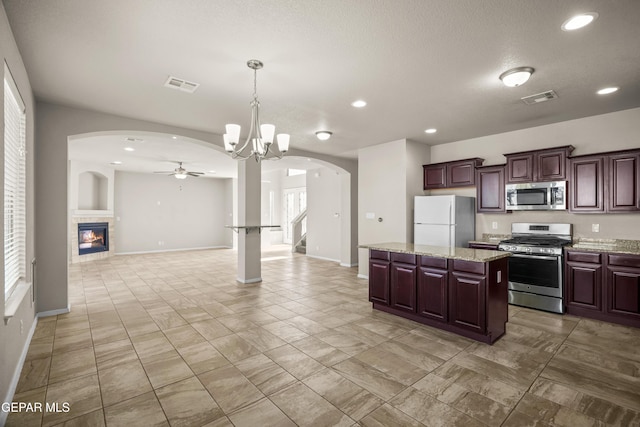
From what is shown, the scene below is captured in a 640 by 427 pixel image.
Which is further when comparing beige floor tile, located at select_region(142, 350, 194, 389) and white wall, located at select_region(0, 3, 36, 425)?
beige floor tile, located at select_region(142, 350, 194, 389)

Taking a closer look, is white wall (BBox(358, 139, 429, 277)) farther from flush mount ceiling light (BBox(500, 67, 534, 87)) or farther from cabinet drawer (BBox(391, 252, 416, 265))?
flush mount ceiling light (BBox(500, 67, 534, 87))

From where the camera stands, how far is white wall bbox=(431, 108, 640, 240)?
4094mm

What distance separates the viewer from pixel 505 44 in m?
2.53

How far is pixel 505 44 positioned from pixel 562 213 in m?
3.24

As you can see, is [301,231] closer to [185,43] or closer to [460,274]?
[460,274]

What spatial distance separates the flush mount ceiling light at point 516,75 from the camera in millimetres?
2928

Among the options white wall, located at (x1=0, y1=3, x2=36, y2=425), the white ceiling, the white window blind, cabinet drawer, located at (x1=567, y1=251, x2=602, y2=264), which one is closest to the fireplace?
white wall, located at (x1=0, y1=3, x2=36, y2=425)

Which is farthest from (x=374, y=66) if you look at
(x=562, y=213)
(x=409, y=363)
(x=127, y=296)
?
(x=127, y=296)

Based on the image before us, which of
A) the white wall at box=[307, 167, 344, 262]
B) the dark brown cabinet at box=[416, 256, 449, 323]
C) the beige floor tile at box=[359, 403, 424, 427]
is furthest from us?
the white wall at box=[307, 167, 344, 262]

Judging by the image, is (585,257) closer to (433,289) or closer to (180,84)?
(433,289)

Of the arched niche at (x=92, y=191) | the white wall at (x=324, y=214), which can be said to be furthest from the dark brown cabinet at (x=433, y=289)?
the arched niche at (x=92, y=191)

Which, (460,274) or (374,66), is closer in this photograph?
(374,66)

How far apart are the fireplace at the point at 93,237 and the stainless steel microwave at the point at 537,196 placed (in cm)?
1008

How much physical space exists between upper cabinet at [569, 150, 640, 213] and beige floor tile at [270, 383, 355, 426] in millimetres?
4318
